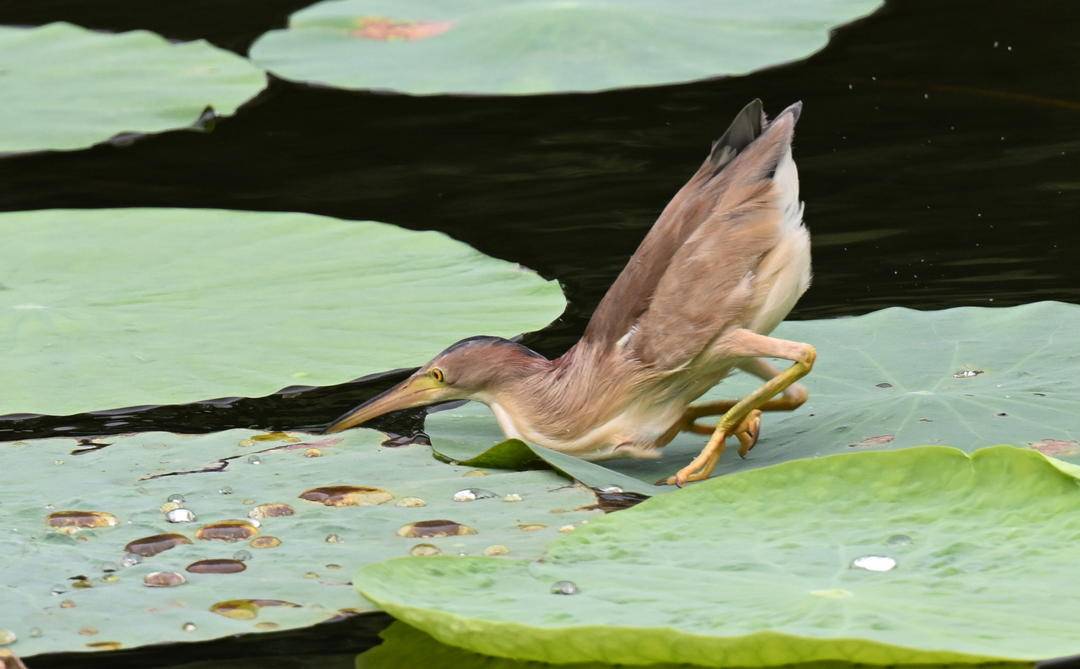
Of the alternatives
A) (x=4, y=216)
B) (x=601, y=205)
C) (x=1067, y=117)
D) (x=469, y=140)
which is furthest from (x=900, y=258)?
(x=4, y=216)

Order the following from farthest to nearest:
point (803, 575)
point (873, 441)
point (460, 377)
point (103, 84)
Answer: point (103, 84) → point (460, 377) → point (873, 441) → point (803, 575)

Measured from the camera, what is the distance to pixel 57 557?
3021 mm

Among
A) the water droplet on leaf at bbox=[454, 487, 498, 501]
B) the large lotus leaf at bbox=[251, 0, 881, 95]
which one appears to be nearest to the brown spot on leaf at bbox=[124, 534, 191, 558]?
the water droplet on leaf at bbox=[454, 487, 498, 501]

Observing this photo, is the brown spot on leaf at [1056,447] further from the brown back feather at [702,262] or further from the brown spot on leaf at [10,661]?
the brown spot on leaf at [10,661]

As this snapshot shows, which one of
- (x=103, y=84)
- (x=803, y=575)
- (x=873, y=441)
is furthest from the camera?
(x=103, y=84)

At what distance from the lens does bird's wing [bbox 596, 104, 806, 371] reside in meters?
3.60

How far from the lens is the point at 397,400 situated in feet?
12.9

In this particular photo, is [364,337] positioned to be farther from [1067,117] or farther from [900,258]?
[1067,117]

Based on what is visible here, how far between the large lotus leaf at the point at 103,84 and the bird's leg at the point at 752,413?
137 inches

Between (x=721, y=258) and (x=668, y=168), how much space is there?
282 cm

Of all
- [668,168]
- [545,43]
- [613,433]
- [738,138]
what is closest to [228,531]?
[613,433]

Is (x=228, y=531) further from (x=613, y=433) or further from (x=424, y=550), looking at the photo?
(x=613, y=433)

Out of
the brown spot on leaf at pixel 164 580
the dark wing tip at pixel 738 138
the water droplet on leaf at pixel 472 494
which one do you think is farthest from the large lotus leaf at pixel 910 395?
the brown spot on leaf at pixel 164 580

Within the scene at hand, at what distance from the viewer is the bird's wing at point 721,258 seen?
3.60 meters
